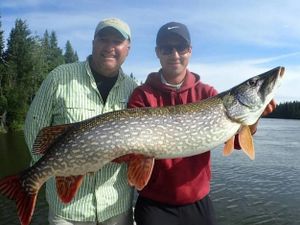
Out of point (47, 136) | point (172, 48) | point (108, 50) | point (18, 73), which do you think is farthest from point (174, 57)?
point (18, 73)

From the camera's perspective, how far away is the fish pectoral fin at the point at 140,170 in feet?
12.0

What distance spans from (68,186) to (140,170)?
656mm

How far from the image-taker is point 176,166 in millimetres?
3910

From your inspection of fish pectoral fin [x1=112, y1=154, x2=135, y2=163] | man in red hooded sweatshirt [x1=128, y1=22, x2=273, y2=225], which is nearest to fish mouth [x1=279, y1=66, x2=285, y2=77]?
man in red hooded sweatshirt [x1=128, y1=22, x2=273, y2=225]

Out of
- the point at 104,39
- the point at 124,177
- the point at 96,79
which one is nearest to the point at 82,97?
the point at 96,79

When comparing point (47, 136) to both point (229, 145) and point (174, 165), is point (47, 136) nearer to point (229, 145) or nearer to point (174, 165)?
point (174, 165)

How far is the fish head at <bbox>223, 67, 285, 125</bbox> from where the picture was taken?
3.89 meters

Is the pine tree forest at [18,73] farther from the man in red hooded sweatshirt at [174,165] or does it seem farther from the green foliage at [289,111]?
the green foliage at [289,111]

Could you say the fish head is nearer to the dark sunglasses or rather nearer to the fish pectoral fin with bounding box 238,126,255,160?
the fish pectoral fin with bounding box 238,126,255,160

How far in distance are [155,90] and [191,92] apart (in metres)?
0.37

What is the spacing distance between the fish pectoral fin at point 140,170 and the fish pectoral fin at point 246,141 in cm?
91

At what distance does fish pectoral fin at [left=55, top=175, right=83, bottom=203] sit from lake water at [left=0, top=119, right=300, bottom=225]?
811 cm

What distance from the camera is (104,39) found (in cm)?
398

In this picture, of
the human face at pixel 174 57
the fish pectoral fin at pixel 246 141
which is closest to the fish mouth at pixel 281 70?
the fish pectoral fin at pixel 246 141
